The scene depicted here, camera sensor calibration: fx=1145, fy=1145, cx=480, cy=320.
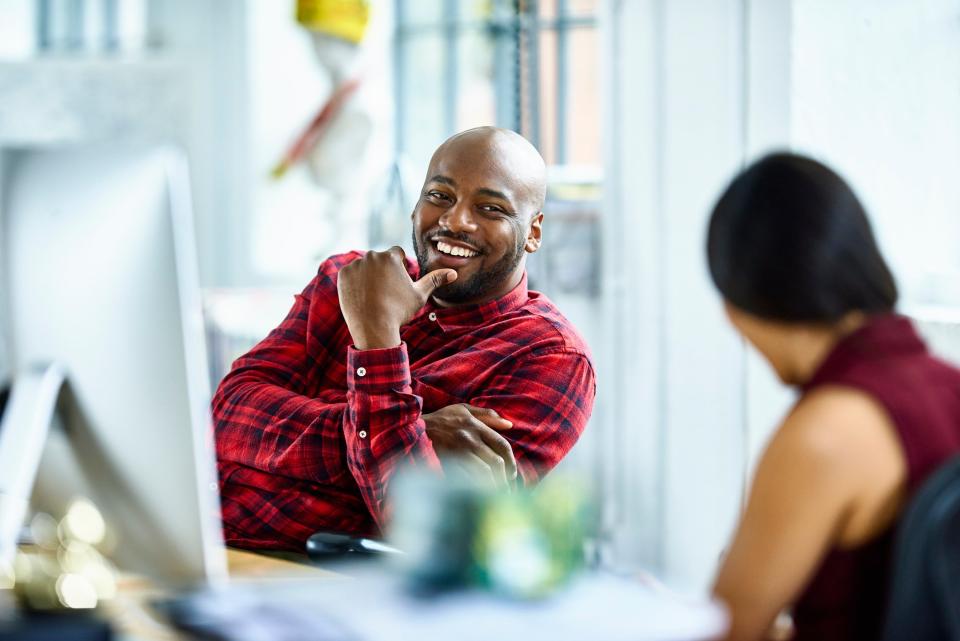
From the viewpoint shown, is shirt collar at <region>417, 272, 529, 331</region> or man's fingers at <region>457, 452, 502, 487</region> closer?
man's fingers at <region>457, 452, 502, 487</region>

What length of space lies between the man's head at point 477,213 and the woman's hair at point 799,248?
0.82 m

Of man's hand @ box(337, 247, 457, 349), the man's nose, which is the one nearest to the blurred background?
man's hand @ box(337, 247, 457, 349)

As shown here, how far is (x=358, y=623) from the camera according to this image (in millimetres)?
873

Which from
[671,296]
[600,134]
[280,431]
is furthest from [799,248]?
[600,134]

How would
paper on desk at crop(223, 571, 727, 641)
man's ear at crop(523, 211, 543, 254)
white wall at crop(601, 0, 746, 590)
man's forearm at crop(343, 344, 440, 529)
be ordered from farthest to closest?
white wall at crop(601, 0, 746, 590) < man's ear at crop(523, 211, 543, 254) < man's forearm at crop(343, 344, 440, 529) < paper on desk at crop(223, 571, 727, 641)

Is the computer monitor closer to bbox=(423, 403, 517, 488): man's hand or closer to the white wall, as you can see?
bbox=(423, 403, 517, 488): man's hand

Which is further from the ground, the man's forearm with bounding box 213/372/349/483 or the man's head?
the man's head

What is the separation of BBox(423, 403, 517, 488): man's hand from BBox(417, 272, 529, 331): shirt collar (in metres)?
0.28

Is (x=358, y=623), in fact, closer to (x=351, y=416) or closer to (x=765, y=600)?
(x=765, y=600)

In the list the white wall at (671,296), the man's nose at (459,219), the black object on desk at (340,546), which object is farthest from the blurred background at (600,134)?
the man's nose at (459,219)

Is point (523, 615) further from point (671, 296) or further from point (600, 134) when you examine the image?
point (600, 134)

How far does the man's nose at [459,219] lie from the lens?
6.34ft

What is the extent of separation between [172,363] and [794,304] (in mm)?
598

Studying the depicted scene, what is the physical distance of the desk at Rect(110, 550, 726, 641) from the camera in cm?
85
